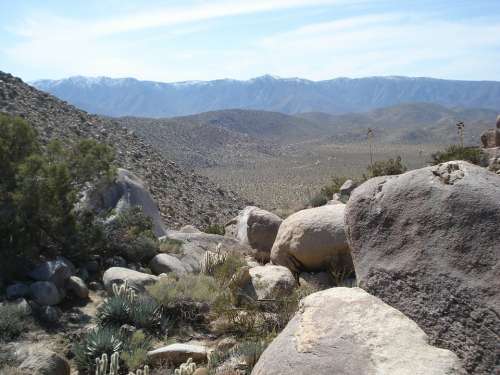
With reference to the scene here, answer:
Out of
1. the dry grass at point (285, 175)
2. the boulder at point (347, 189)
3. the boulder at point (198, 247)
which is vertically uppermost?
the boulder at point (198, 247)

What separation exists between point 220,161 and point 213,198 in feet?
121

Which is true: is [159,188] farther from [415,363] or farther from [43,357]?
[415,363]

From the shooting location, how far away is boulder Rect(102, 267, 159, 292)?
320 inches

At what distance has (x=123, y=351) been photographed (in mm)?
6273

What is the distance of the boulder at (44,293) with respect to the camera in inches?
297

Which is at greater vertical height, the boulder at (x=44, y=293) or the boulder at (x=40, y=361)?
the boulder at (x=44, y=293)

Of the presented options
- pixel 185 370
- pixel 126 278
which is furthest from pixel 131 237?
pixel 185 370

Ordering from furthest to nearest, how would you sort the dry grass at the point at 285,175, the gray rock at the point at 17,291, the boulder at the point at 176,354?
the dry grass at the point at 285,175 < the gray rock at the point at 17,291 < the boulder at the point at 176,354

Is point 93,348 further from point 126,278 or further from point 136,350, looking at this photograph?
point 126,278

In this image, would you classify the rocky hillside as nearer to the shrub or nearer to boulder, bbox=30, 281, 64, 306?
the shrub

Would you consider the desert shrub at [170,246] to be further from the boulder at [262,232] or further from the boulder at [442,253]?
the boulder at [442,253]

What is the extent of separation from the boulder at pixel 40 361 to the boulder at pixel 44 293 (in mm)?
1396

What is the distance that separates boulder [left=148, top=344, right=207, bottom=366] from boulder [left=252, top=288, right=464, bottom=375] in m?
2.29

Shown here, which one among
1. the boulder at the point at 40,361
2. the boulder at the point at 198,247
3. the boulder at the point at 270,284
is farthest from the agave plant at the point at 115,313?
the boulder at the point at 198,247
